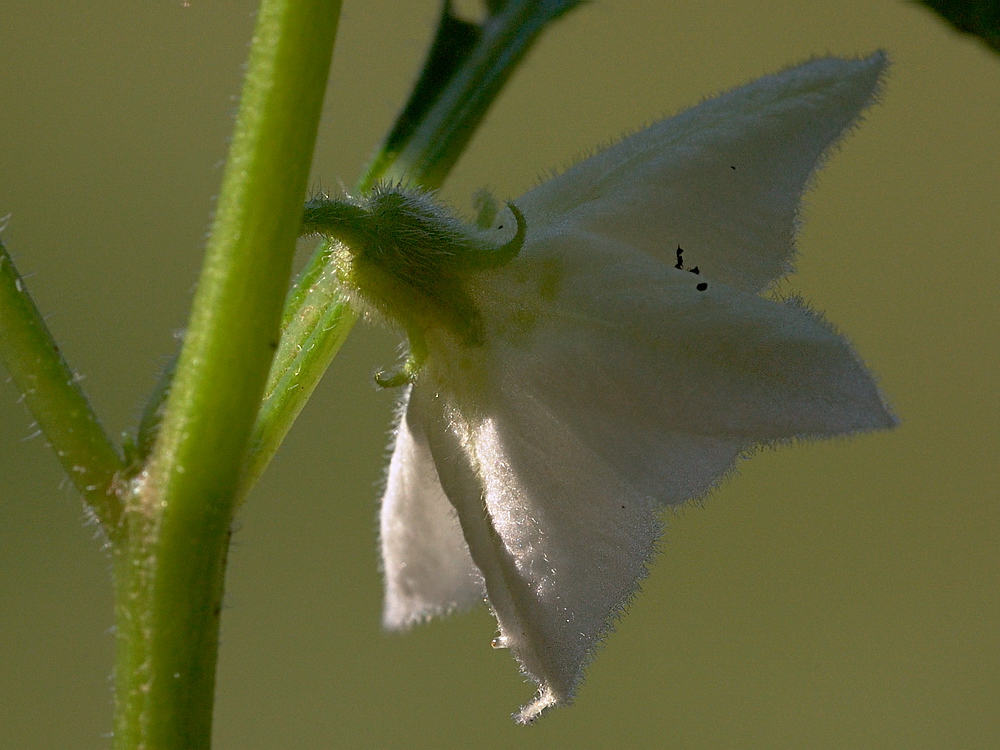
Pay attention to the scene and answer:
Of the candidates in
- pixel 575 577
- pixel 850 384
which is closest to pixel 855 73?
pixel 850 384

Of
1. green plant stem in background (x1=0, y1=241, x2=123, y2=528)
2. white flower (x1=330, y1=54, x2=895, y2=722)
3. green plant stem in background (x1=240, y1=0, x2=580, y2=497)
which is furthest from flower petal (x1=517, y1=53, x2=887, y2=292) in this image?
green plant stem in background (x1=0, y1=241, x2=123, y2=528)

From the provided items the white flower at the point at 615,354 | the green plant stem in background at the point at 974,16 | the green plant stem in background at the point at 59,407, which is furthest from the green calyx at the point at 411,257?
the green plant stem in background at the point at 974,16

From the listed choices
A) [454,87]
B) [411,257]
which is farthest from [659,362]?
[454,87]

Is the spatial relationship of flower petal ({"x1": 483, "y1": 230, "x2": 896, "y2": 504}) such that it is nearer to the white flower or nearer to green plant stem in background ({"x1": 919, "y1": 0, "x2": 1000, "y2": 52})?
the white flower

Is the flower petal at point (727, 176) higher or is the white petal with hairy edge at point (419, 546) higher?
the flower petal at point (727, 176)

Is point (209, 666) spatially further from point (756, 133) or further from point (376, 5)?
point (376, 5)

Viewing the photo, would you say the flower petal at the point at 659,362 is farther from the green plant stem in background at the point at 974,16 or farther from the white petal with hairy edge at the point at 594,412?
the green plant stem in background at the point at 974,16

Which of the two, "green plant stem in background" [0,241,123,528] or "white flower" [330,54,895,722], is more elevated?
"green plant stem in background" [0,241,123,528]

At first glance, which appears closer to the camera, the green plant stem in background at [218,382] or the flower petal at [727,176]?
the green plant stem in background at [218,382]
